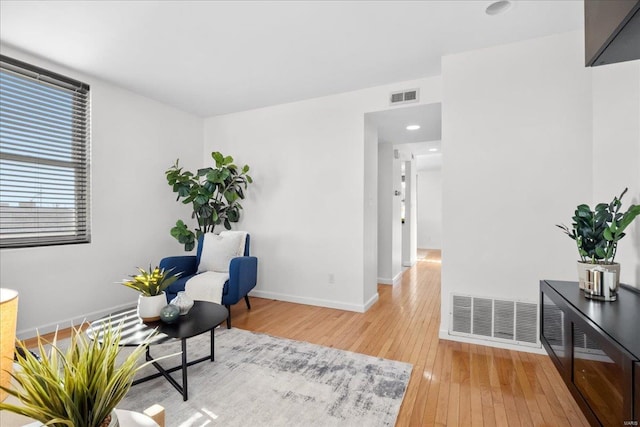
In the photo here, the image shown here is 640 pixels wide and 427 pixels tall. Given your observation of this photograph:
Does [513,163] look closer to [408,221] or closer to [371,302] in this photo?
[371,302]

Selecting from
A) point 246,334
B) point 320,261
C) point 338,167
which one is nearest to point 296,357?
point 246,334

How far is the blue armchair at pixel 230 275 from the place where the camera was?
3.10 meters

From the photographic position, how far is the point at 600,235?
180 cm

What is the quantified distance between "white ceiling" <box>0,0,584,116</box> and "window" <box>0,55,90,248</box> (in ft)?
0.95

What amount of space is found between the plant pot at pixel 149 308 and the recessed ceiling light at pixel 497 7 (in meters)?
3.17

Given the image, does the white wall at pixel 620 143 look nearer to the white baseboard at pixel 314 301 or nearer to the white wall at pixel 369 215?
the white wall at pixel 369 215

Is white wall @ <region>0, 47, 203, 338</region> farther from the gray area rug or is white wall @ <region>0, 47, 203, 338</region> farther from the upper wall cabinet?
the upper wall cabinet

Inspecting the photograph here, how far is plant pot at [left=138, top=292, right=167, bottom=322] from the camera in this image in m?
2.05

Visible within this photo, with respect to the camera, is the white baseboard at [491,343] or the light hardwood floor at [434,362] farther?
the white baseboard at [491,343]

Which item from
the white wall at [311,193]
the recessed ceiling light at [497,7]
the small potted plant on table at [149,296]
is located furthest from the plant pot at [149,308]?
the recessed ceiling light at [497,7]

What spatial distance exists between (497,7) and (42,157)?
4.24 metres

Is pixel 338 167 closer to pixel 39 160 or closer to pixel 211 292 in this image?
pixel 211 292

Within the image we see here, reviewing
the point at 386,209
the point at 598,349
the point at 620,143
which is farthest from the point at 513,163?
the point at 386,209

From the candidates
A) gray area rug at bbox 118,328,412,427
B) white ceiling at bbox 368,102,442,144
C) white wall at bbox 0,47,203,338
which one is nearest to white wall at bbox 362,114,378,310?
white ceiling at bbox 368,102,442,144
